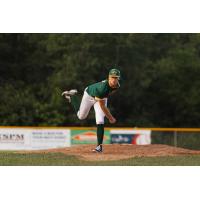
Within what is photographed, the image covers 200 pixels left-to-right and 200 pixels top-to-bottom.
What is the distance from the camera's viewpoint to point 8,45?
38.0 m

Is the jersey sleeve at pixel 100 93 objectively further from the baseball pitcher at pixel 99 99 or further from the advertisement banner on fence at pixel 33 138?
the advertisement banner on fence at pixel 33 138

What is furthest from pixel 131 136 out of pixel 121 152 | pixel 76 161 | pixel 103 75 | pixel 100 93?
pixel 76 161

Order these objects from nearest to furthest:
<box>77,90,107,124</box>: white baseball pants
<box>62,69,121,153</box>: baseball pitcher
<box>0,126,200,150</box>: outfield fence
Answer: <box>62,69,121,153</box>: baseball pitcher, <box>77,90,107,124</box>: white baseball pants, <box>0,126,200,150</box>: outfield fence

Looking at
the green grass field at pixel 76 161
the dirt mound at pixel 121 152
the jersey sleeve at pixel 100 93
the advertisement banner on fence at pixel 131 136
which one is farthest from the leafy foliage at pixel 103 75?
the jersey sleeve at pixel 100 93

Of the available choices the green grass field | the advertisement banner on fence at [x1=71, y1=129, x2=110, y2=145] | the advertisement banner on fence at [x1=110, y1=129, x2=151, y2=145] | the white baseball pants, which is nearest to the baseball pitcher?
the white baseball pants

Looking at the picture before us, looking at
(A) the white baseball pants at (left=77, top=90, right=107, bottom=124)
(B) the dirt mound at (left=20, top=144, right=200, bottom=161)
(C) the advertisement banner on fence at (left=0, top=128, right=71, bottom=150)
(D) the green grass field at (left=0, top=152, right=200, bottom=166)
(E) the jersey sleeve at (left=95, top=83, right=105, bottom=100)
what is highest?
(E) the jersey sleeve at (left=95, top=83, right=105, bottom=100)

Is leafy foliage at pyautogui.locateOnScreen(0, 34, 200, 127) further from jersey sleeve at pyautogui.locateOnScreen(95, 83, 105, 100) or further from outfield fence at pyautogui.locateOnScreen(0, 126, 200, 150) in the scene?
jersey sleeve at pyautogui.locateOnScreen(95, 83, 105, 100)

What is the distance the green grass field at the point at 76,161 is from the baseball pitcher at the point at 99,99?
1060 mm

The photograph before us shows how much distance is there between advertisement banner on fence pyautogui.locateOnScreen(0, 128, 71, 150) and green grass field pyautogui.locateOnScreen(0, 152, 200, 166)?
10664mm

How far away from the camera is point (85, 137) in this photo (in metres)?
28.0

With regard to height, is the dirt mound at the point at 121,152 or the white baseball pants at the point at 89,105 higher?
the white baseball pants at the point at 89,105

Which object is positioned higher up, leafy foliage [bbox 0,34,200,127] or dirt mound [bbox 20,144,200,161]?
leafy foliage [bbox 0,34,200,127]

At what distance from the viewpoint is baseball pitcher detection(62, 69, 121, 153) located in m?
15.9

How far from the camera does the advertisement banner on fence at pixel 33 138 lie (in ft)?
90.0
